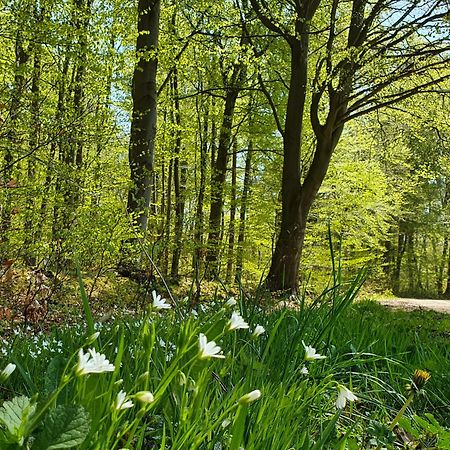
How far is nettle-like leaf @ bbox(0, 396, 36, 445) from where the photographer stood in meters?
0.71

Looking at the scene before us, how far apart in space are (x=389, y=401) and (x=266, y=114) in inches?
509

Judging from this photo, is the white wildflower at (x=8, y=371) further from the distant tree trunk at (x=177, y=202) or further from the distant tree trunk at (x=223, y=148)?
the distant tree trunk at (x=223, y=148)

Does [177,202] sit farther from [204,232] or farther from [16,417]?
[16,417]

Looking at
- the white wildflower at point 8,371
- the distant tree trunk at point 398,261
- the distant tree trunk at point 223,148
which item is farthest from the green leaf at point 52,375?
the distant tree trunk at point 398,261

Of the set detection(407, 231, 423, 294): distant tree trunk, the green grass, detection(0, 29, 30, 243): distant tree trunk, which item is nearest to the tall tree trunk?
detection(0, 29, 30, 243): distant tree trunk

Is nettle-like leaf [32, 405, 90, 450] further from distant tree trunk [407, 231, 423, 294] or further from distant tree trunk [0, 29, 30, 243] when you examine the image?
distant tree trunk [407, 231, 423, 294]

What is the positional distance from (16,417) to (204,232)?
36.3 feet

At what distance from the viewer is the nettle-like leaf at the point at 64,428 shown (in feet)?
2.48

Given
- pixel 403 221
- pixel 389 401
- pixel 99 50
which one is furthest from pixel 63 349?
pixel 403 221

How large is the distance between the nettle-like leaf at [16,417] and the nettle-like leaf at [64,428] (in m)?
0.04

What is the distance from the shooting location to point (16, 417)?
761 mm

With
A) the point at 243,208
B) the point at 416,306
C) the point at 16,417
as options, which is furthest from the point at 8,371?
the point at 243,208

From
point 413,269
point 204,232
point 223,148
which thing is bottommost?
point 413,269

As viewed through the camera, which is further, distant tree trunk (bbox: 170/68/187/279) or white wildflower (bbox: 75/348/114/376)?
distant tree trunk (bbox: 170/68/187/279)
